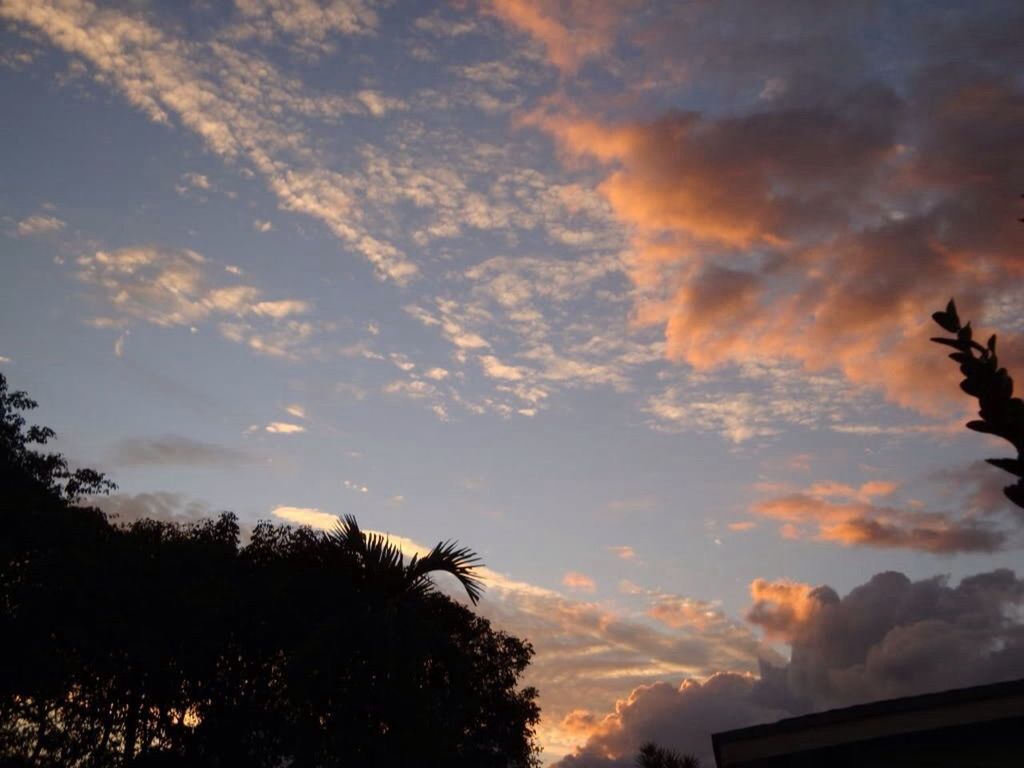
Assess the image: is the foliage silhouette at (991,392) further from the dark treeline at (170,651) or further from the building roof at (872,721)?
the dark treeline at (170,651)

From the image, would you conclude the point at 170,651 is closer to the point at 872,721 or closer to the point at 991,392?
the point at 872,721

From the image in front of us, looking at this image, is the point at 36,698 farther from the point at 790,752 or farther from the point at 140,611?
the point at 790,752

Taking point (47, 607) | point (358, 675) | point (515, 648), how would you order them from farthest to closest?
1. point (515, 648)
2. point (47, 607)
3. point (358, 675)

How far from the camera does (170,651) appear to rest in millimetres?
25453

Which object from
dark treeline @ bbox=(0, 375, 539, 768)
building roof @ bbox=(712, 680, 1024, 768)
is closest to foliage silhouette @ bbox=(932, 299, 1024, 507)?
building roof @ bbox=(712, 680, 1024, 768)

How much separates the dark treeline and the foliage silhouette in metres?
19.7

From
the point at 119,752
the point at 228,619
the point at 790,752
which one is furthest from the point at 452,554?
the point at 119,752

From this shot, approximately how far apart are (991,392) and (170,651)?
87.3ft

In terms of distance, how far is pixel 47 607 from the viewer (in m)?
24.4

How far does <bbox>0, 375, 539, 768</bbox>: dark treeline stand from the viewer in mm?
24188

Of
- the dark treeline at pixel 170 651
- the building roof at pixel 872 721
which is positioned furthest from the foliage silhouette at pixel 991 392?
the dark treeline at pixel 170 651

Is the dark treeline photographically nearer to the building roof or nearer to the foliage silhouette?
the building roof

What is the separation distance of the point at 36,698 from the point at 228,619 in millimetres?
5788

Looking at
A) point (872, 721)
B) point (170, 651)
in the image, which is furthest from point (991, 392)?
point (170, 651)
